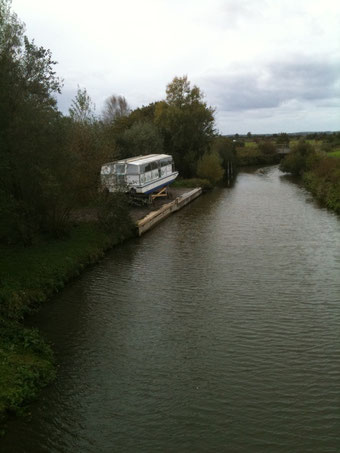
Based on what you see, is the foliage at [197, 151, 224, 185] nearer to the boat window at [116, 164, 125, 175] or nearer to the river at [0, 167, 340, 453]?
the boat window at [116, 164, 125, 175]

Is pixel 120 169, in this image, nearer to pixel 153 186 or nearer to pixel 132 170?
pixel 132 170

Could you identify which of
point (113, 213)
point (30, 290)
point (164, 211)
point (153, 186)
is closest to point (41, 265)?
point (30, 290)

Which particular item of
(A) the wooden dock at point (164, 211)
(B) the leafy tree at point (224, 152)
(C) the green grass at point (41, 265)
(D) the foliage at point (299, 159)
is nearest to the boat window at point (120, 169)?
(A) the wooden dock at point (164, 211)

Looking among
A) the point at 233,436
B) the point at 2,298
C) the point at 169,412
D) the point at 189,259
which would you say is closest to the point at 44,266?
the point at 2,298

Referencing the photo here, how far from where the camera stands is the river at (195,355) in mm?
8039

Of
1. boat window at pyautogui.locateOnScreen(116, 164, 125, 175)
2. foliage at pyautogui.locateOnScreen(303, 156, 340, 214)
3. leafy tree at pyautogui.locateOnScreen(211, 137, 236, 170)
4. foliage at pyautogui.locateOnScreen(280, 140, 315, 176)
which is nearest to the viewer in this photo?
boat window at pyautogui.locateOnScreen(116, 164, 125, 175)

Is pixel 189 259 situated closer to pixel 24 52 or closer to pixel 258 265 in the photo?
pixel 258 265

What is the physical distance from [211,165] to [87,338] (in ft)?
132

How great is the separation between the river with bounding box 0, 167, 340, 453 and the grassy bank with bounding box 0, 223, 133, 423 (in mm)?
475

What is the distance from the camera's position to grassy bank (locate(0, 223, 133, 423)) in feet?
29.8

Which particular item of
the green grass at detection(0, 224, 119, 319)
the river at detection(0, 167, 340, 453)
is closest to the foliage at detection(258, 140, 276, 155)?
the river at detection(0, 167, 340, 453)

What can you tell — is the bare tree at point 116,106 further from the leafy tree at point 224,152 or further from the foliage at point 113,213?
the foliage at point 113,213

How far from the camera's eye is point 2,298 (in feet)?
41.9

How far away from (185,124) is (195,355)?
139ft
